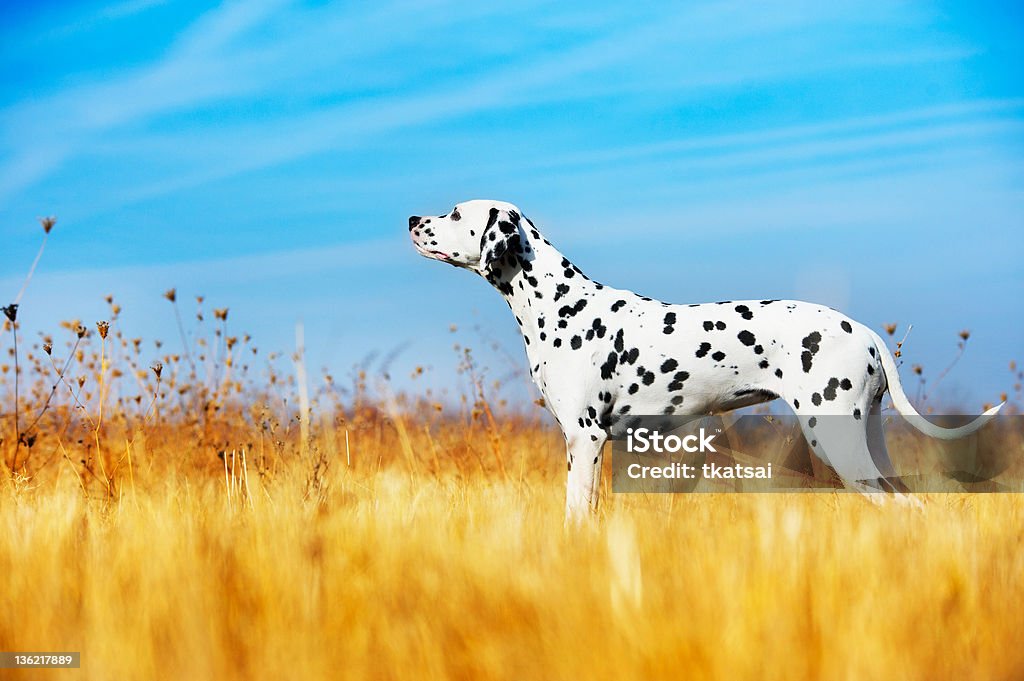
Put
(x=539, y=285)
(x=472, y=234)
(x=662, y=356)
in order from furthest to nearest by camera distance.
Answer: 1. (x=539, y=285)
2. (x=472, y=234)
3. (x=662, y=356)

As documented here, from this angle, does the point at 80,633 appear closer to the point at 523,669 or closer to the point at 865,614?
the point at 523,669

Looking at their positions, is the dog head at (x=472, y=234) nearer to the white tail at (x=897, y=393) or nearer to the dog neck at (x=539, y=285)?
the dog neck at (x=539, y=285)

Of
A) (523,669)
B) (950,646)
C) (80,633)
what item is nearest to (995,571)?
(950,646)

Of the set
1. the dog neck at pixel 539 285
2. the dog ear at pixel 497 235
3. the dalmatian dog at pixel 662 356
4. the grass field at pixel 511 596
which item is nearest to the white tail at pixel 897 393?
the dalmatian dog at pixel 662 356

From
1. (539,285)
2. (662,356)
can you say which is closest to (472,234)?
(539,285)

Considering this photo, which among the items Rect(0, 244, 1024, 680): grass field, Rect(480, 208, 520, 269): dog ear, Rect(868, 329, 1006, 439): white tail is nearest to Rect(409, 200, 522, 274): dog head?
Rect(480, 208, 520, 269): dog ear

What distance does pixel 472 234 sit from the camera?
18.6ft

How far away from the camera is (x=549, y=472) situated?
24.8 feet

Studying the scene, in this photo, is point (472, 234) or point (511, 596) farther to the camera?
point (472, 234)

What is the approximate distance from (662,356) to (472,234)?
1.35 m

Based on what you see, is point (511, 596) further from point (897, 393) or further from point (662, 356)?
point (897, 393)

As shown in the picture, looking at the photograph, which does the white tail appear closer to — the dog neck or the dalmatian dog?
the dalmatian dog

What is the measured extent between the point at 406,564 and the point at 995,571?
2.25m

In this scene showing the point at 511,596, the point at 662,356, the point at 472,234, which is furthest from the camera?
the point at 472,234
